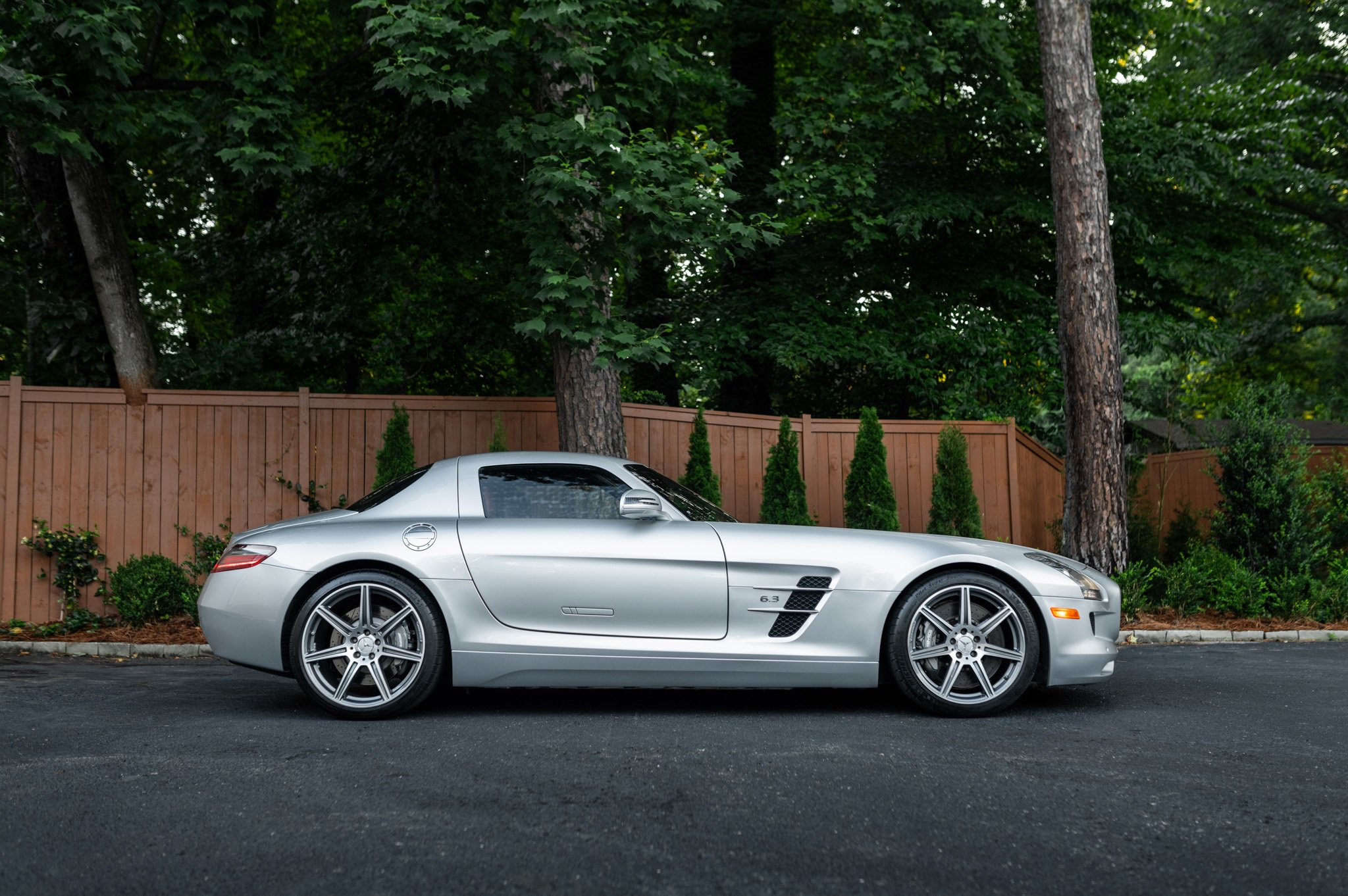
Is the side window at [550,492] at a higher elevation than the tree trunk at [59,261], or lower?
lower

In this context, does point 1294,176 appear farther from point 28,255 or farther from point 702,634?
point 28,255

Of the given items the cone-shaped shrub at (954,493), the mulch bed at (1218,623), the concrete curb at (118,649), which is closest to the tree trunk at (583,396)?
the concrete curb at (118,649)

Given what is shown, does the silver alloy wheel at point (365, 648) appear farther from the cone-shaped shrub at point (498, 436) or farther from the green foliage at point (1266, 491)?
the green foliage at point (1266, 491)

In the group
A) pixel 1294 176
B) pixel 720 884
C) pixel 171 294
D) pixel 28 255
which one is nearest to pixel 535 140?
pixel 720 884

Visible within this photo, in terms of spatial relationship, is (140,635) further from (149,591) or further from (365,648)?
(365,648)

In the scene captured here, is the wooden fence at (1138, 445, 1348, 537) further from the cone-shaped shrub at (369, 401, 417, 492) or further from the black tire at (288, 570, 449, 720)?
the black tire at (288, 570, 449, 720)

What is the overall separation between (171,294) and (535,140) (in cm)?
1443

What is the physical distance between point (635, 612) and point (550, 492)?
82 centimetres

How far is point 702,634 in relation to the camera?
545 centimetres

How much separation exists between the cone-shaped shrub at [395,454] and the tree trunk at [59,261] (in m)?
4.01

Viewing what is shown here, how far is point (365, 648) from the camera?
5.48 meters

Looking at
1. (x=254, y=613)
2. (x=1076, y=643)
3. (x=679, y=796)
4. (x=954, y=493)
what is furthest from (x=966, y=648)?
(x=954, y=493)

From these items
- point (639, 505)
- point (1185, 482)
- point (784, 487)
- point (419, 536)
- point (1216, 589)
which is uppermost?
point (1185, 482)

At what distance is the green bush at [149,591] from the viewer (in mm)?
9750
